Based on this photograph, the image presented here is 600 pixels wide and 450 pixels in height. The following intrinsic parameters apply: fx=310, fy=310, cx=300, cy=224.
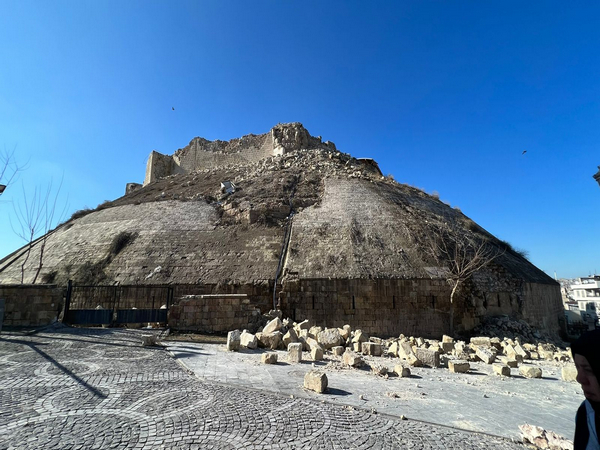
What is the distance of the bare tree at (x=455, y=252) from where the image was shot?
15133 mm

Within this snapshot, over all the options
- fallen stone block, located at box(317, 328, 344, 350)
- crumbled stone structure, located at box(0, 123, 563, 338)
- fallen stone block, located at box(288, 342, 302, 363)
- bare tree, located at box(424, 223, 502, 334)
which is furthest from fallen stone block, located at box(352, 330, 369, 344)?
bare tree, located at box(424, 223, 502, 334)

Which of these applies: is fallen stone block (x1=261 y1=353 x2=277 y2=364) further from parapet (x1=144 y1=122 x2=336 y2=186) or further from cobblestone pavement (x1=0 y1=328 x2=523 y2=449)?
parapet (x1=144 y1=122 x2=336 y2=186)

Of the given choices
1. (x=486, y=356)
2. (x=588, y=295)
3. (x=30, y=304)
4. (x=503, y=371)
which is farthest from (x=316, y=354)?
(x=588, y=295)

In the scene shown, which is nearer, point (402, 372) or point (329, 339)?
point (402, 372)

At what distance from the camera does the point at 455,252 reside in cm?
1645

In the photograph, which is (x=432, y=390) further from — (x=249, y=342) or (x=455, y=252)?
(x=455, y=252)

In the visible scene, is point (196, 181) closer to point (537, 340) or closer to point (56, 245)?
point (56, 245)

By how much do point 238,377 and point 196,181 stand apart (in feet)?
85.4

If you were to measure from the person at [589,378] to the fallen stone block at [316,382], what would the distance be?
355cm

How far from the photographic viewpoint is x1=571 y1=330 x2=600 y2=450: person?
1712 mm

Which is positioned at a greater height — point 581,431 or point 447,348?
point 581,431

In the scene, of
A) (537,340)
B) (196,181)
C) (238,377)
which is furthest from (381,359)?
(196,181)

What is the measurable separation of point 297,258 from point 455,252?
840 cm

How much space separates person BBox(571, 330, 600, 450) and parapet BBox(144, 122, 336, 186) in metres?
31.8
